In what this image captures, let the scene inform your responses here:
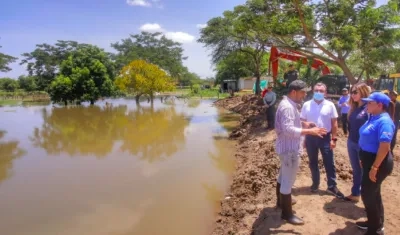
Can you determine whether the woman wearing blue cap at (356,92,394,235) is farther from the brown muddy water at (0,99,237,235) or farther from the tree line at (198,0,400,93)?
the tree line at (198,0,400,93)

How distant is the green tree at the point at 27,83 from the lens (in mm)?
51219

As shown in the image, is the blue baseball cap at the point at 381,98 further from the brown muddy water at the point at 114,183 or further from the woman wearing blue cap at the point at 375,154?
the brown muddy water at the point at 114,183

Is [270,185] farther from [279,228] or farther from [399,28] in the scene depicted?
[399,28]

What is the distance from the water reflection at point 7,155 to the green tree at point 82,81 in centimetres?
1983

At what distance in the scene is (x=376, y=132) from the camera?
9.85 ft

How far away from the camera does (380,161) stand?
2.92m

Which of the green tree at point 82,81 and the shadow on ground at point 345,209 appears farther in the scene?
the green tree at point 82,81

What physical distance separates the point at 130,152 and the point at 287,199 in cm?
752

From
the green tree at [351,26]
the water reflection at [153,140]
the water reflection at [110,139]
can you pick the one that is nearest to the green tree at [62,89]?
the water reflection at [110,139]

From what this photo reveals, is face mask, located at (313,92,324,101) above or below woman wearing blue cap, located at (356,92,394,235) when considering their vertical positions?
above

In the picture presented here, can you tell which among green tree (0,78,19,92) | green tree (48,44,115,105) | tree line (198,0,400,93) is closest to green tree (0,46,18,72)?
green tree (48,44,115,105)

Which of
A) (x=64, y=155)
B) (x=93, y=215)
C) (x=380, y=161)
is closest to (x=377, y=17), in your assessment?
(x=380, y=161)

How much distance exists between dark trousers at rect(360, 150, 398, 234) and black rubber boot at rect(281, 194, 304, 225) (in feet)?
2.63

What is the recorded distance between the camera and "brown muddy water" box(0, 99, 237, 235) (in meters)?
5.03
